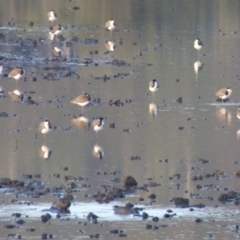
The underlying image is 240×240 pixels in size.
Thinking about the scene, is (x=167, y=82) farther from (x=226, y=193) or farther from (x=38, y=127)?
(x=226, y=193)

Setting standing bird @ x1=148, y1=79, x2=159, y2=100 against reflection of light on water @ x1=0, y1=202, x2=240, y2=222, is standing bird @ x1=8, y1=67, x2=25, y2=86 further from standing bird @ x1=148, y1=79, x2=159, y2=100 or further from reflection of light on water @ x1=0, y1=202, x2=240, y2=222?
reflection of light on water @ x1=0, y1=202, x2=240, y2=222

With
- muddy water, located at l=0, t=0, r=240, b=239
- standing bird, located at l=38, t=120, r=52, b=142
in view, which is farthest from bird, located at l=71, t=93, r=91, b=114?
standing bird, located at l=38, t=120, r=52, b=142

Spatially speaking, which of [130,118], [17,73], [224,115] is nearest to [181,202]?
[130,118]

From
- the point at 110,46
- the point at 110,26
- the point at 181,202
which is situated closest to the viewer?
the point at 181,202

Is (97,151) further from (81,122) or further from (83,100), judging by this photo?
(83,100)

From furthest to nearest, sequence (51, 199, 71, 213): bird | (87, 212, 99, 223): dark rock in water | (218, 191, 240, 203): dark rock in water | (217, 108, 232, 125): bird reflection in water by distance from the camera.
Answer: (217, 108, 232, 125): bird reflection in water → (218, 191, 240, 203): dark rock in water → (51, 199, 71, 213): bird → (87, 212, 99, 223): dark rock in water

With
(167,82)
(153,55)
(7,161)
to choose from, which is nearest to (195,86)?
(167,82)

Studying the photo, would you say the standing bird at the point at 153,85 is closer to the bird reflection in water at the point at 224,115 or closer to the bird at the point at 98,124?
the bird reflection in water at the point at 224,115
